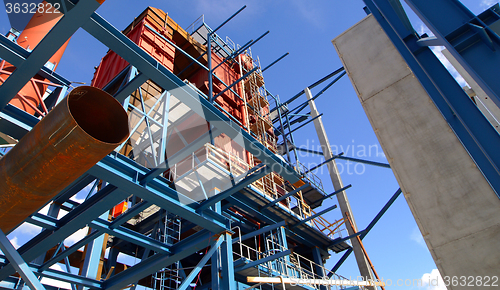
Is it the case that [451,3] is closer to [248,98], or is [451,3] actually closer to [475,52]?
[475,52]

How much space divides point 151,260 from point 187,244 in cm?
132

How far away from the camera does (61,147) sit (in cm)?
432

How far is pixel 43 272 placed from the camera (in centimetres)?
934

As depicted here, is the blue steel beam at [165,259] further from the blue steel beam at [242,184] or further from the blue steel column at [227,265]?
the blue steel beam at [242,184]

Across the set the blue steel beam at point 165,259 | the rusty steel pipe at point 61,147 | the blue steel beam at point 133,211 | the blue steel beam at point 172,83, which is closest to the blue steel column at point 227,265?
the blue steel beam at point 165,259

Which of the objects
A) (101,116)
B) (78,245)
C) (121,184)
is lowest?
(101,116)

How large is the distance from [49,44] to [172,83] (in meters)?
2.18

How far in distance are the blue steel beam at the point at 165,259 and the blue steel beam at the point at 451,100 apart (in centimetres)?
667

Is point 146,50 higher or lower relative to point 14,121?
higher

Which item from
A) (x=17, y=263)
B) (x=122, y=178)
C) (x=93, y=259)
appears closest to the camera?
(x=17, y=263)

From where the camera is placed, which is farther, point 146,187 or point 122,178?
point 146,187

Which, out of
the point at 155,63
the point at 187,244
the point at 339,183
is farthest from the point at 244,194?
the point at 155,63

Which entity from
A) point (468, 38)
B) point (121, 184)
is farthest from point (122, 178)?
point (468, 38)

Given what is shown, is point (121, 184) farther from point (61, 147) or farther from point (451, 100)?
point (451, 100)
